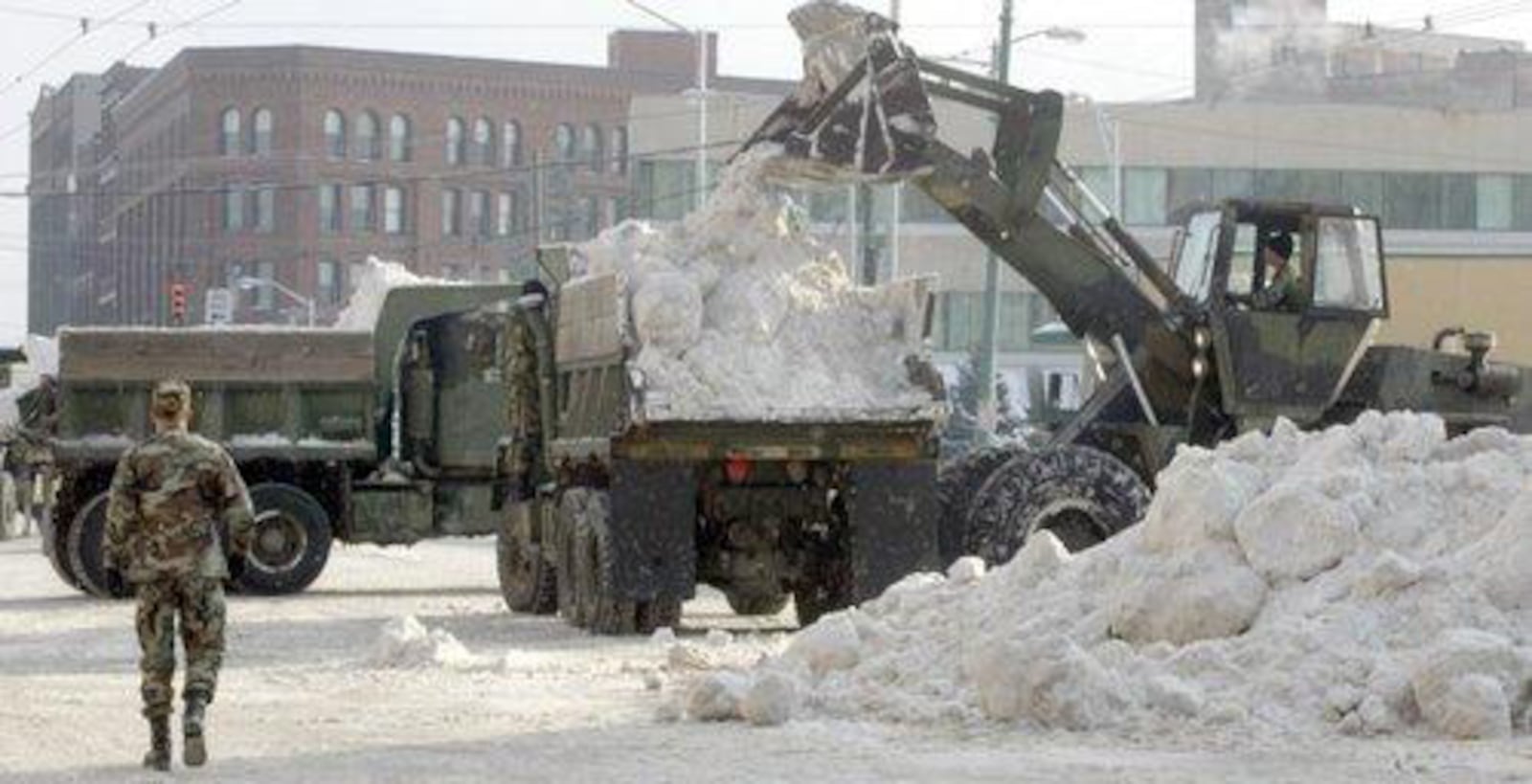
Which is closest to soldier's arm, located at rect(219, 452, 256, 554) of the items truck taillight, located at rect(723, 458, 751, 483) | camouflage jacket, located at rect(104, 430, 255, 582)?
camouflage jacket, located at rect(104, 430, 255, 582)

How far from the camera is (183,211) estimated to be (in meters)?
119

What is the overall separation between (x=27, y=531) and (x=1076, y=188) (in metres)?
30.6

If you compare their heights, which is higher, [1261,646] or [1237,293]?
[1237,293]

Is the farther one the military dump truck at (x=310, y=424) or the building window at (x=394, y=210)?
the building window at (x=394, y=210)

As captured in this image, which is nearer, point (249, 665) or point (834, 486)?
point (249, 665)

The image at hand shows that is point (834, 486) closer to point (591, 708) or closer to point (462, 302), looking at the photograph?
point (591, 708)

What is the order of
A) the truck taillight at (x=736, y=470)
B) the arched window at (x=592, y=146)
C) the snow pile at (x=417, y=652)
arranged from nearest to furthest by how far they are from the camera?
1. the snow pile at (x=417, y=652)
2. the truck taillight at (x=736, y=470)
3. the arched window at (x=592, y=146)

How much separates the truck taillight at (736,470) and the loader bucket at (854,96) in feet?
9.29

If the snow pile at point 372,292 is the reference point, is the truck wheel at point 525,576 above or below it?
below

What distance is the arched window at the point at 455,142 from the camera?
120m

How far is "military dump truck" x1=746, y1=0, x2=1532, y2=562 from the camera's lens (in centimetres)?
2394

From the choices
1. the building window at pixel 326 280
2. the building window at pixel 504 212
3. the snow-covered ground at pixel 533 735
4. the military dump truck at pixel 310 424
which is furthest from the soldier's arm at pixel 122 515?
the building window at pixel 504 212

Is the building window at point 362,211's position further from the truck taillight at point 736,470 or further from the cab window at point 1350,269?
the truck taillight at point 736,470

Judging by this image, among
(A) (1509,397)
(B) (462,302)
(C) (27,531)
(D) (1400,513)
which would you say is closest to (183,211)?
(C) (27,531)
